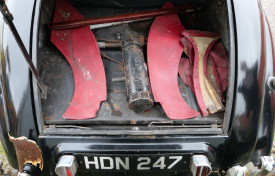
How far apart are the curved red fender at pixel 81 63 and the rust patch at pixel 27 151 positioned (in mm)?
228

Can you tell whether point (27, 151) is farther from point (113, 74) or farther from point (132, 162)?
point (113, 74)

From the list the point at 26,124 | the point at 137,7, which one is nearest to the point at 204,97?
the point at 26,124

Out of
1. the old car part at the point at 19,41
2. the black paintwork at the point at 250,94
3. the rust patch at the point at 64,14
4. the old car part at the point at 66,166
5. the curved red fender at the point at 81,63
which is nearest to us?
the old car part at the point at 19,41

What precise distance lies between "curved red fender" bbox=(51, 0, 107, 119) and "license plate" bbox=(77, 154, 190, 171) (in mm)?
269

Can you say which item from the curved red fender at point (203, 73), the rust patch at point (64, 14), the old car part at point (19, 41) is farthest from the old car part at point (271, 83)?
the rust patch at point (64, 14)

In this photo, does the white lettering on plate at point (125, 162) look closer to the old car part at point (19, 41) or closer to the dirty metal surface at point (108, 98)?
the dirty metal surface at point (108, 98)

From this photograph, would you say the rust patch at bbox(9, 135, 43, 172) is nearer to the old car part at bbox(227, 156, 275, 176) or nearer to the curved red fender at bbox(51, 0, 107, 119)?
the curved red fender at bbox(51, 0, 107, 119)

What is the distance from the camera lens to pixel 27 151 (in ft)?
4.13

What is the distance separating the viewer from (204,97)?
1.53 metres

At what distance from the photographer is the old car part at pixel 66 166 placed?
1145 millimetres

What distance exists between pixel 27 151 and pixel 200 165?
0.87 meters

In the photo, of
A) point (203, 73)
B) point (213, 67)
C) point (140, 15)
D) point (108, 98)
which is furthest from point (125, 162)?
point (140, 15)

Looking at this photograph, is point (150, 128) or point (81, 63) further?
point (81, 63)

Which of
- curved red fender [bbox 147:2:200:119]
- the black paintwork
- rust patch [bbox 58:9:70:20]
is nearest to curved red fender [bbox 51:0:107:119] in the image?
rust patch [bbox 58:9:70:20]
